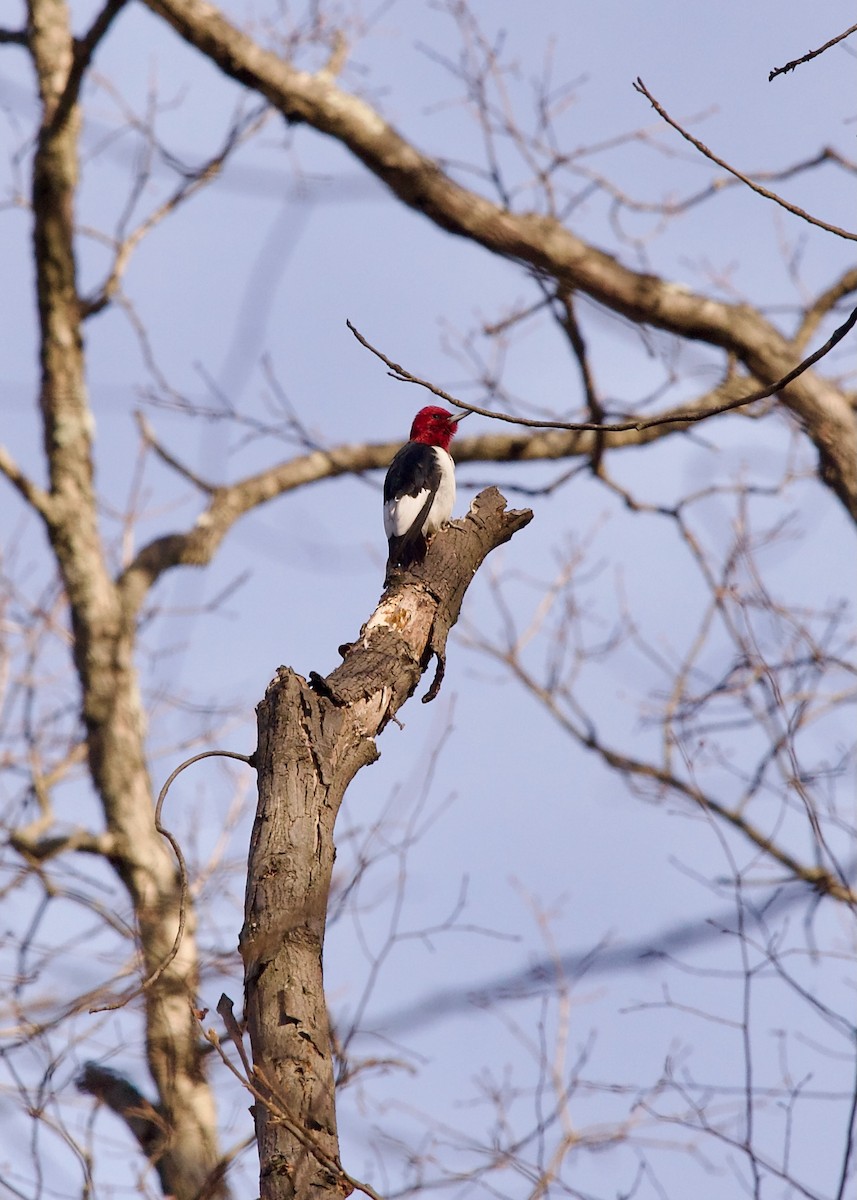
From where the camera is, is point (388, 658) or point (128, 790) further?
point (128, 790)

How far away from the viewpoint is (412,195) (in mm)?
6238

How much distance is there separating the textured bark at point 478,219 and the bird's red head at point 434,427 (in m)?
0.88

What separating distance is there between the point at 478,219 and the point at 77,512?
11.4 ft

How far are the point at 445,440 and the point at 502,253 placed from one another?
3.30ft

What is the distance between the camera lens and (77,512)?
7973mm

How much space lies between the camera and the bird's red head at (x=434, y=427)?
6.07 m

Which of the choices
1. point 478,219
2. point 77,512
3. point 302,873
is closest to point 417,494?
point 478,219

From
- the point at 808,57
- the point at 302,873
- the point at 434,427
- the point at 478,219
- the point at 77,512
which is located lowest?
the point at 302,873

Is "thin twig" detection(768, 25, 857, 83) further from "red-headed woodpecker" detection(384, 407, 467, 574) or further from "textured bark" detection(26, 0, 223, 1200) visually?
"textured bark" detection(26, 0, 223, 1200)

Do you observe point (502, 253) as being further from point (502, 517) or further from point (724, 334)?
point (502, 517)

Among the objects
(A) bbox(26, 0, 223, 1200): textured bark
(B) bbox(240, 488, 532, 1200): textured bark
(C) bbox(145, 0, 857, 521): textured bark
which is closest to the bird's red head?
(C) bbox(145, 0, 857, 521): textured bark

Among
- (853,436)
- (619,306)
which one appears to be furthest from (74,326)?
(853,436)

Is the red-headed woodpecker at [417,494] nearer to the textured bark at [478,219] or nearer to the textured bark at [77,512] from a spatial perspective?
the textured bark at [478,219]

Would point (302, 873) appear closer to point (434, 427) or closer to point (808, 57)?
point (808, 57)
